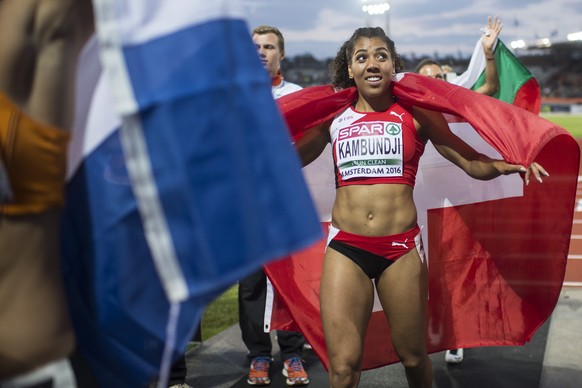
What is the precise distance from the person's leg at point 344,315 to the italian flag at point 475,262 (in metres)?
0.70

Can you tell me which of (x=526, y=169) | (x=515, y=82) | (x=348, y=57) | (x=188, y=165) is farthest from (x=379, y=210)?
(x=515, y=82)

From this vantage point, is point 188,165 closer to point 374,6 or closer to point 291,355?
point 291,355

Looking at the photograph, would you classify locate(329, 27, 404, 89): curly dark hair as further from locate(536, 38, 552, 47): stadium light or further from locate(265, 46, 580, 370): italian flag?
locate(536, 38, 552, 47): stadium light

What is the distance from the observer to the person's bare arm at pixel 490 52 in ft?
18.1

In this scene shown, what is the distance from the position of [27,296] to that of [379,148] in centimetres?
239

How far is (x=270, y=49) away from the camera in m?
5.18

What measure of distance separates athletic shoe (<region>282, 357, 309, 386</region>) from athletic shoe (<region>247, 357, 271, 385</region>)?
0.46 feet

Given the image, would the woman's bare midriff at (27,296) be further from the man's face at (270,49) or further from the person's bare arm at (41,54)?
the man's face at (270,49)

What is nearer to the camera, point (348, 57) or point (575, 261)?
point (348, 57)

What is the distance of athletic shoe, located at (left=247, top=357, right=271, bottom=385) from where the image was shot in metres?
4.82

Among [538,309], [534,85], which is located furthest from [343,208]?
[534,85]

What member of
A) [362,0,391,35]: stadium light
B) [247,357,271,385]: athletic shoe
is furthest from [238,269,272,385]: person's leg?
[362,0,391,35]: stadium light

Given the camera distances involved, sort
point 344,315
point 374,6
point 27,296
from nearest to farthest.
A: point 27,296 < point 344,315 < point 374,6

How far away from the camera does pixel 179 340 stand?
1462 mm
